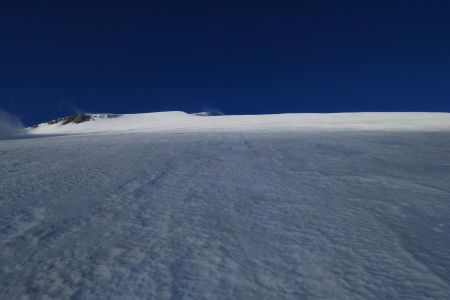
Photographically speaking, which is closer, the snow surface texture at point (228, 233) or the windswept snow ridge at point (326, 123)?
the snow surface texture at point (228, 233)

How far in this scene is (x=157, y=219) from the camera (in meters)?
2.25

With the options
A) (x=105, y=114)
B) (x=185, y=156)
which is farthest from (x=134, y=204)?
(x=105, y=114)

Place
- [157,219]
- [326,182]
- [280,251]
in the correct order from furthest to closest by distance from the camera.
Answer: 1. [326,182]
2. [157,219]
3. [280,251]

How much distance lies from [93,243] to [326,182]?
204 cm

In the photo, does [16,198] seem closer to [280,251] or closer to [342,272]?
[280,251]

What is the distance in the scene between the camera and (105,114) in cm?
4869

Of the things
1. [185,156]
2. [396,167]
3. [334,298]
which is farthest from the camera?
[185,156]

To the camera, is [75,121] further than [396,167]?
Yes

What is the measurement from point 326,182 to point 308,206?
796 millimetres

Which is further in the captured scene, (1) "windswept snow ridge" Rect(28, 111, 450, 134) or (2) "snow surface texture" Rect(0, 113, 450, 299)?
(1) "windswept snow ridge" Rect(28, 111, 450, 134)

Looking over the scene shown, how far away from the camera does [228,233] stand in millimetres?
2008

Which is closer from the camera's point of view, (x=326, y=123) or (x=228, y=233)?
(x=228, y=233)

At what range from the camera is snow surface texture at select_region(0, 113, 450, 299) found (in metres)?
1.47

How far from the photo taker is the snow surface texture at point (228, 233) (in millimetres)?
1473
